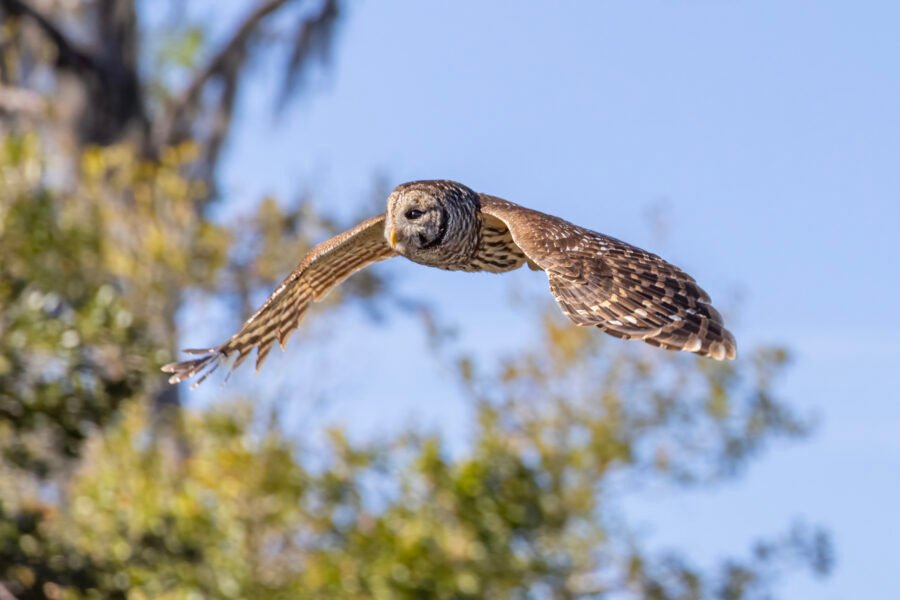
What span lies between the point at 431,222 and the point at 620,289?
0.96 m

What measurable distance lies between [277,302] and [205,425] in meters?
4.69

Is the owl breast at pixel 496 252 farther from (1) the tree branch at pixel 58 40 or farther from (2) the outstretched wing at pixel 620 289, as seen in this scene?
(1) the tree branch at pixel 58 40

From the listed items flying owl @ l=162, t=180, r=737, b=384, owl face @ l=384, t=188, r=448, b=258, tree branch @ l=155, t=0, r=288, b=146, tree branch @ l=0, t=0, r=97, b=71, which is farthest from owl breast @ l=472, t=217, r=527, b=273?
tree branch @ l=155, t=0, r=288, b=146

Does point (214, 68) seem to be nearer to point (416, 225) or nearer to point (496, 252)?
point (496, 252)

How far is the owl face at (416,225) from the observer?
5.88m

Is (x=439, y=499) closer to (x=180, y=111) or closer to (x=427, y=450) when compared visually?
(x=427, y=450)

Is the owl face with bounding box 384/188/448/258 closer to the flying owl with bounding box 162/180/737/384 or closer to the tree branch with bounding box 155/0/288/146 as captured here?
the flying owl with bounding box 162/180/737/384

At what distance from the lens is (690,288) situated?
5.36m

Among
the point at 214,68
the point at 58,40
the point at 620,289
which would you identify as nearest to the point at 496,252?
the point at 620,289

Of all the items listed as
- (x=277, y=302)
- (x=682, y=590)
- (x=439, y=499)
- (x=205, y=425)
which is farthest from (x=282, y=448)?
(x=277, y=302)

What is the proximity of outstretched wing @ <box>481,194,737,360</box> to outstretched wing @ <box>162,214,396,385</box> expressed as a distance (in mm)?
744

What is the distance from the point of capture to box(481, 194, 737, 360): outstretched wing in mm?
4879

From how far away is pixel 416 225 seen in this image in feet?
19.4

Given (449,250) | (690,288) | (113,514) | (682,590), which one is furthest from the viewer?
(682,590)
